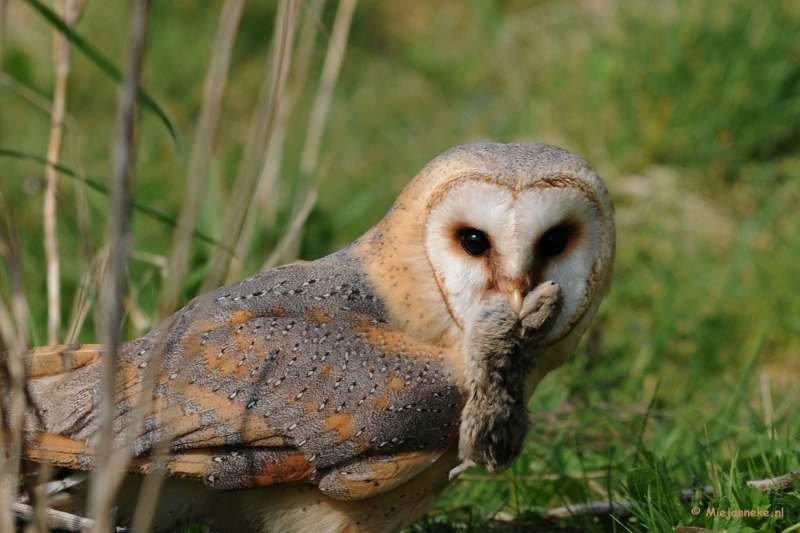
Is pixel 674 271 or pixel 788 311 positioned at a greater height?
pixel 674 271

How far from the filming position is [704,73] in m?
6.11

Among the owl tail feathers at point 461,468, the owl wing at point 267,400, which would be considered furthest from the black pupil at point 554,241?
the owl tail feathers at point 461,468

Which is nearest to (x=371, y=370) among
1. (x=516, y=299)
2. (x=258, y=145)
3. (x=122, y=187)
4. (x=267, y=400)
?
(x=267, y=400)

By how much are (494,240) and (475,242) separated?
0.09 metres

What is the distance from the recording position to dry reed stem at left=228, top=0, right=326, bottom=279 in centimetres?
427

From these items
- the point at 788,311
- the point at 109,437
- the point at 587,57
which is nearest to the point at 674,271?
the point at 788,311

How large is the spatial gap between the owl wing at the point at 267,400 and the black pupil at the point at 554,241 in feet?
1.53

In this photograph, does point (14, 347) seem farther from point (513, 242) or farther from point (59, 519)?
point (513, 242)

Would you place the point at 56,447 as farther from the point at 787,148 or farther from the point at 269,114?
the point at 787,148

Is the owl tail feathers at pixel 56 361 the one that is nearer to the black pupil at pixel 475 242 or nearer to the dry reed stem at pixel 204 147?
the dry reed stem at pixel 204 147

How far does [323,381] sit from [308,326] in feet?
0.64

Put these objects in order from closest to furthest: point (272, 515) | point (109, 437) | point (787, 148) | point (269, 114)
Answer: point (109, 437), point (269, 114), point (272, 515), point (787, 148)

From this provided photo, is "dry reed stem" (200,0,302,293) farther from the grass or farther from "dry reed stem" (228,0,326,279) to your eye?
"dry reed stem" (228,0,326,279)

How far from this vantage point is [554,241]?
2.88 meters
